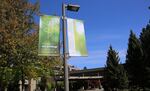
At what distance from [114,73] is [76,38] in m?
41.0

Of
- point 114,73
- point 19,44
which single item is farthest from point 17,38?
point 114,73

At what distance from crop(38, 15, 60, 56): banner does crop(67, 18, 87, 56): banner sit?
1.89 ft

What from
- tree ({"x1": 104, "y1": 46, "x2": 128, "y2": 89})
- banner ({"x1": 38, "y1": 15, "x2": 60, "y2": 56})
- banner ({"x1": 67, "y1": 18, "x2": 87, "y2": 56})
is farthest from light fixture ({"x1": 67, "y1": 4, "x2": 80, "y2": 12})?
tree ({"x1": 104, "y1": 46, "x2": 128, "y2": 89})

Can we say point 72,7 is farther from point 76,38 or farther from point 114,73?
point 114,73

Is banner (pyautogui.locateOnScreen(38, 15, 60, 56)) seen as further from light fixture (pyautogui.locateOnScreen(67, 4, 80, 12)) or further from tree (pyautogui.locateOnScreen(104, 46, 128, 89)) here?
tree (pyautogui.locateOnScreen(104, 46, 128, 89))

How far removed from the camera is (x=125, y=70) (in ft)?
183

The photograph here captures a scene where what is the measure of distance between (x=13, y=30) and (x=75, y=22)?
23187mm

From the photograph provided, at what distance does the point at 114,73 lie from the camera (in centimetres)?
5509

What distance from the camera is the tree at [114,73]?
54.1m

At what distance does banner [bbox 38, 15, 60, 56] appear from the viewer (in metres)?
14.2

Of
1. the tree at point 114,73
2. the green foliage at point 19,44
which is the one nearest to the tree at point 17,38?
the green foliage at point 19,44

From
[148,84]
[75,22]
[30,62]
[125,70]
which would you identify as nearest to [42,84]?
[125,70]

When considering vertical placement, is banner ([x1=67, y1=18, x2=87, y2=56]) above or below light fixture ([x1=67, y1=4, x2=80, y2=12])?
below

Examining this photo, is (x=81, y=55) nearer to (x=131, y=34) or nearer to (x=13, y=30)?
(x=13, y=30)
